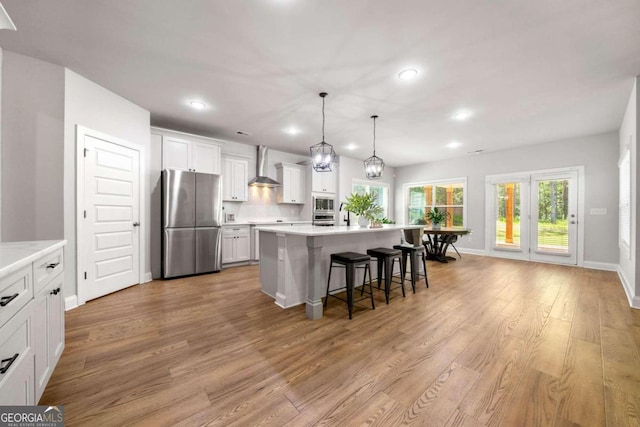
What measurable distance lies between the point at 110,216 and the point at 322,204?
422cm

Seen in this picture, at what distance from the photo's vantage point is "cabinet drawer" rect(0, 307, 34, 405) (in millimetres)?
1002

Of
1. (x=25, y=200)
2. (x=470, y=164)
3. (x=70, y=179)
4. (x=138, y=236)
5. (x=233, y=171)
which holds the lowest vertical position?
(x=138, y=236)

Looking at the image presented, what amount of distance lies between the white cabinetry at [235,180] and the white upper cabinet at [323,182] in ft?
5.32

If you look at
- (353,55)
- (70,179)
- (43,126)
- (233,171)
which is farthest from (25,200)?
(353,55)

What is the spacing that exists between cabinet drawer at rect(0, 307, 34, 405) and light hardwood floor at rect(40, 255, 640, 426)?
1.18 feet

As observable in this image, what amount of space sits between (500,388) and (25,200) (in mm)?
4516

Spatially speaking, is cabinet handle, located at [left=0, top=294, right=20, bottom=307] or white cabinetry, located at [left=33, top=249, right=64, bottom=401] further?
white cabinetry, located at [left=33, top=249, right=64, bottom=401]

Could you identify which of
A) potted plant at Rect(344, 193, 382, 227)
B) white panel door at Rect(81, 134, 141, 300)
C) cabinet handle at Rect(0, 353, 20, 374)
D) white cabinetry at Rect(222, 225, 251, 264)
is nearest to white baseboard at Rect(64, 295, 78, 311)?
white panel door at Rect(81, 134, 141, 300)

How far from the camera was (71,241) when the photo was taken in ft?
9.56

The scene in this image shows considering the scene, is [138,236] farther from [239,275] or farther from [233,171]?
[233,171]

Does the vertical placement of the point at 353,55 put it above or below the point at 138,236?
above

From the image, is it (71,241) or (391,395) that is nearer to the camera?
(391,395)

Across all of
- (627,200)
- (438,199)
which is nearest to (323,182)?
(438,199)

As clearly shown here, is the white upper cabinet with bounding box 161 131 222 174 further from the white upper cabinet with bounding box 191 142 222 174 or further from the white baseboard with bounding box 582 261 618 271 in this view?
the white baseboard with bounding box 582 261 618 271
